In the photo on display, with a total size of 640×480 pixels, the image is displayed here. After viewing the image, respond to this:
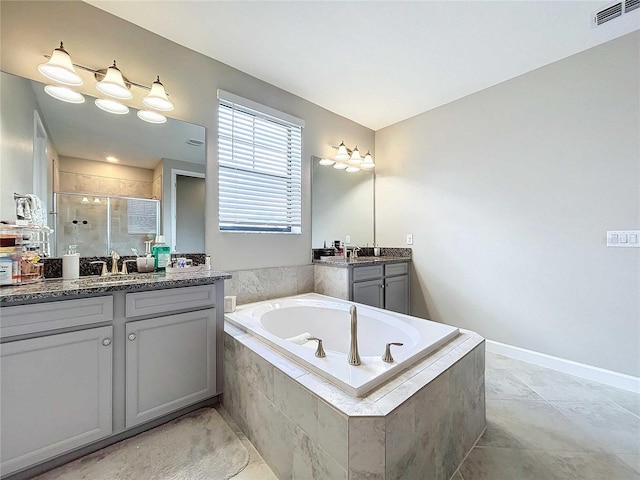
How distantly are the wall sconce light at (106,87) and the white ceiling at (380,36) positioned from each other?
0.44 metres

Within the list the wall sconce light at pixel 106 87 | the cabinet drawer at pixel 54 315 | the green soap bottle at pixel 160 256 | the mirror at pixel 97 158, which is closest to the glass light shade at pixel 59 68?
the wall sconce light at pixel 106 87

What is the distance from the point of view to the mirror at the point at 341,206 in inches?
116

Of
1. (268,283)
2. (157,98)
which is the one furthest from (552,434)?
(157,98)

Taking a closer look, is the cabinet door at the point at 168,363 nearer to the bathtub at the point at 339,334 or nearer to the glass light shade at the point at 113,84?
the bathtub at the point at 339,334

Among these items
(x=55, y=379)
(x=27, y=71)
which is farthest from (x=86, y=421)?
(x=27, y=71)

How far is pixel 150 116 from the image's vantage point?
1.93m

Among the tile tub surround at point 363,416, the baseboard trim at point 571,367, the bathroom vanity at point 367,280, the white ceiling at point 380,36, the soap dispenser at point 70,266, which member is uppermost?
the white ceiling at point 380,36

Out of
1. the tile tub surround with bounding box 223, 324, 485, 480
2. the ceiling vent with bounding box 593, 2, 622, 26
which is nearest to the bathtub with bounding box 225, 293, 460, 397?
the tile tub surround with bounding box 223, 324, 485, 480

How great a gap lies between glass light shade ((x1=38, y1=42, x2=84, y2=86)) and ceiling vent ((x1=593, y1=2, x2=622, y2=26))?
326 cm

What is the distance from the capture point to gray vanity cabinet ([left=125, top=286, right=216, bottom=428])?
143 cm

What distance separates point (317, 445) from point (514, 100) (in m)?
3.04

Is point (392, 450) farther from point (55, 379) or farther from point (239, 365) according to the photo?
point (55, 379)

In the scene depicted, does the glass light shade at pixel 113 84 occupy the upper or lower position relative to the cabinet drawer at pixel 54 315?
upper

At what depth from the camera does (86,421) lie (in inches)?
51.3
